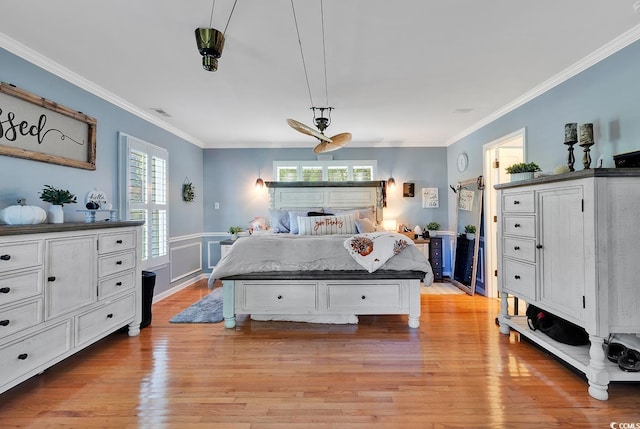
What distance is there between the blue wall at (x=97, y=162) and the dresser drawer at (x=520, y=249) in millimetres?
4192

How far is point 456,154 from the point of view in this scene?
549 cm

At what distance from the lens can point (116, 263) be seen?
9.30ft

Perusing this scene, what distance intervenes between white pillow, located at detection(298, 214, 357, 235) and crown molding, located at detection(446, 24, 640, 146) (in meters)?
2.52

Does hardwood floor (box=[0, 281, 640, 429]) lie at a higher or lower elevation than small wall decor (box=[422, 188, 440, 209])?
lower

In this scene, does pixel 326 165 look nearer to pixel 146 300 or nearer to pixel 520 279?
pixel 146 300

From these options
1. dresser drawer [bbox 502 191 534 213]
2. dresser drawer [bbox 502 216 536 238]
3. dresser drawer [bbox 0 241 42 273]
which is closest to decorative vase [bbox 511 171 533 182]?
dresser drawer [bbox 502 191 534 213]

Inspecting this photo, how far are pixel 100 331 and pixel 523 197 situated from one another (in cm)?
384

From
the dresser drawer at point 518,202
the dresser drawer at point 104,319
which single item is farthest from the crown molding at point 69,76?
the dresser drawer at point 518,202

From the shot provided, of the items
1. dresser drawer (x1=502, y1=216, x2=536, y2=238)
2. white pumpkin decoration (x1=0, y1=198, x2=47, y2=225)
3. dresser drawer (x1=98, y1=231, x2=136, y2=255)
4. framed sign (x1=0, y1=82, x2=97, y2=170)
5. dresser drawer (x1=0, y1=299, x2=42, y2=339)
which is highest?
framed sign (x1=0, y1=82, x2=97, y2=170)

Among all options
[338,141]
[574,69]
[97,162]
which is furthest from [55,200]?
[574,69]

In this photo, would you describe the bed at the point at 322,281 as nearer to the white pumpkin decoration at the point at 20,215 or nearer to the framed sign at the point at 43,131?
the white pumpkin decoration at the point at 20,215

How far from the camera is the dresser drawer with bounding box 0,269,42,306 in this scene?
187cm

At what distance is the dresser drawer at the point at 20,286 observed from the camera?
6.14ft

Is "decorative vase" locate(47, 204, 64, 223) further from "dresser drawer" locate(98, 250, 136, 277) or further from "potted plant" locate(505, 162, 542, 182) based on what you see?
"potted plant" locate(505, 162, 542, 182)
